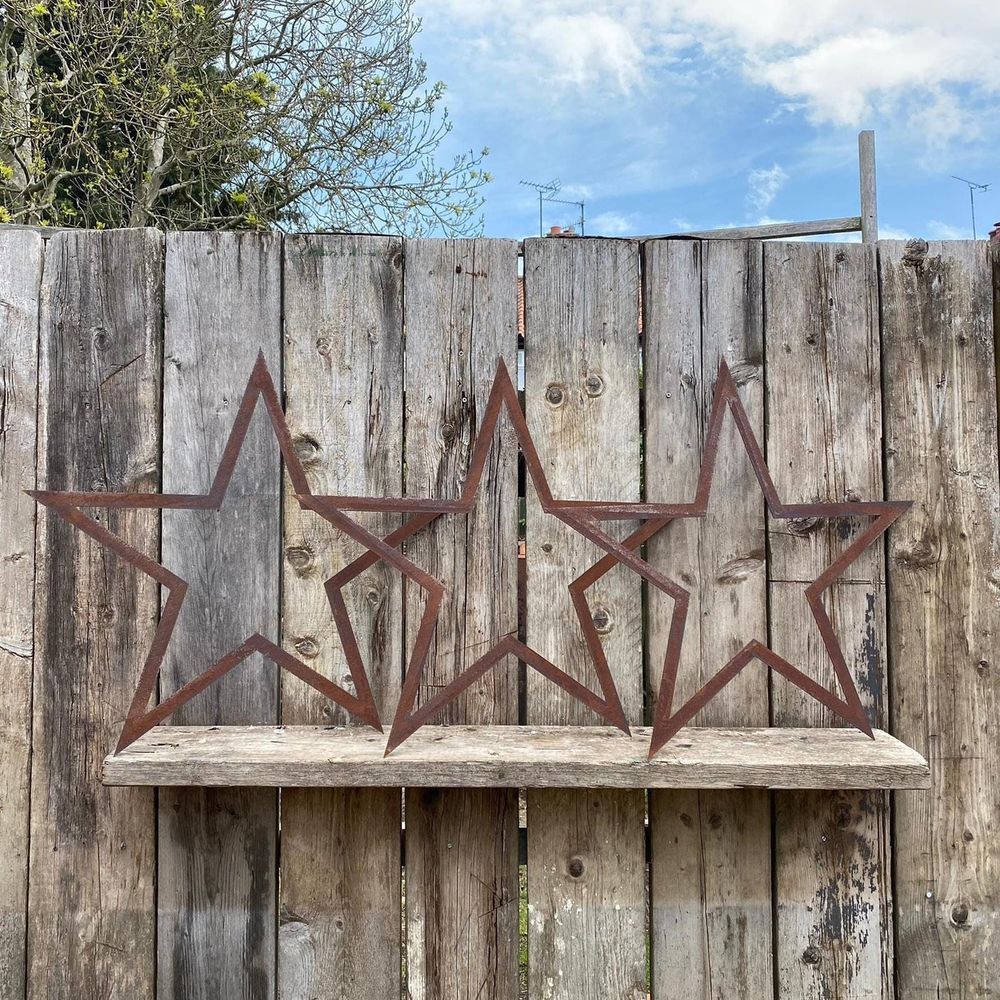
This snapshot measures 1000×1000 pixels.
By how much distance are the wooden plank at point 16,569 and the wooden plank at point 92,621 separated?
0.06 feet

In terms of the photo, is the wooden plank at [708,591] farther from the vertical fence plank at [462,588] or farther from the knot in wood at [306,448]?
the knot in wood at [306,448]

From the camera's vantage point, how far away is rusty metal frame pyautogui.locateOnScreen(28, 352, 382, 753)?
48.3 inches

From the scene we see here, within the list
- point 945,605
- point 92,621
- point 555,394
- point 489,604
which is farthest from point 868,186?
point 92,621

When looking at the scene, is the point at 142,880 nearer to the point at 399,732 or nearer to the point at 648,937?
the point at 399,732

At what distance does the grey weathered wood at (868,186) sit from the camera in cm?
254

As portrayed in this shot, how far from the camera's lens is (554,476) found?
4.44 ft

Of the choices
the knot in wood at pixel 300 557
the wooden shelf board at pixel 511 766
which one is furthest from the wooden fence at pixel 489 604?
the wooden shelf board at pixel 511 766

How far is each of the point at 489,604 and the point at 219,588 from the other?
49 centimetres

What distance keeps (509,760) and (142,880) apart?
2.42 ft

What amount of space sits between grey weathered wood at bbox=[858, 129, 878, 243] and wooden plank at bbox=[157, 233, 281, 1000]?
2.11 m

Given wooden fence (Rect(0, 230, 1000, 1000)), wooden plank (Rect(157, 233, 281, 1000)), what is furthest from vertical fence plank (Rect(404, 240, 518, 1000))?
wooden plank (Rect(157, 233, 281, 1000))

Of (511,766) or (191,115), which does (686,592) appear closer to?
(511,766)

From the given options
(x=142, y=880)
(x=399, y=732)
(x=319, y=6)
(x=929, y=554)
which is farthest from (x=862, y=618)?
(x=319, y=6)

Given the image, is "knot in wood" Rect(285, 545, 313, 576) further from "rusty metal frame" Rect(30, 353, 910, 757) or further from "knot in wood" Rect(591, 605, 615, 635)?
"knot in wood" Rect(591, 605, 615, 635)
